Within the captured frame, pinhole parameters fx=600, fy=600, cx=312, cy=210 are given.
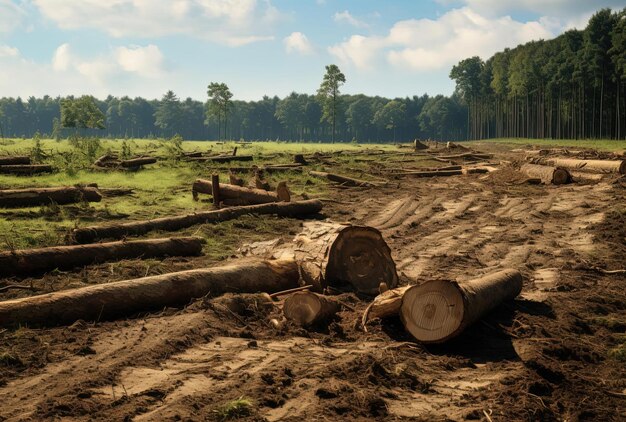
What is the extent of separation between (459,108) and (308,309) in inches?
5369

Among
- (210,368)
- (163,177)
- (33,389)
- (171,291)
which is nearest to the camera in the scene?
(33,389)

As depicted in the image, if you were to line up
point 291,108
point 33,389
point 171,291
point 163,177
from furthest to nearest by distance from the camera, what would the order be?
point 291,108 < point 163,177 < point 171,291 < point 33,389

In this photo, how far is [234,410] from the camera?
503 centimetres

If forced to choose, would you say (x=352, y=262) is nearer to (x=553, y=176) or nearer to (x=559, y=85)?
(x=553, y=176)

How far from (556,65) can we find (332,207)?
66457 mm

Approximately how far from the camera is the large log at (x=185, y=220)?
11.9 metres

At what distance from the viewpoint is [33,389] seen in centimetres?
564

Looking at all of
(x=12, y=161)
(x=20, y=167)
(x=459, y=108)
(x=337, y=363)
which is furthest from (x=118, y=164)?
(x=459, y=108)

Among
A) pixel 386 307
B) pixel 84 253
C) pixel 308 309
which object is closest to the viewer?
pixel 386 307

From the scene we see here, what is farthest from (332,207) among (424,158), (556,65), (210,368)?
(556,65)

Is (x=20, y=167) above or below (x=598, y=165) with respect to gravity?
above

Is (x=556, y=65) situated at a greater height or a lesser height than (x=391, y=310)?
greater

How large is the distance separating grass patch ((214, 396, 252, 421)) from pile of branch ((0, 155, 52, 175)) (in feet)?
67.1

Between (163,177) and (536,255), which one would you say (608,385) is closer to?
(536,255)
